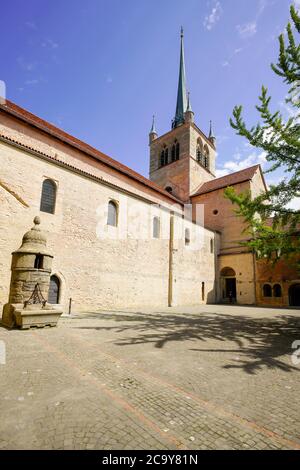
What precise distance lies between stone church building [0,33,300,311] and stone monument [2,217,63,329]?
7.89 ft

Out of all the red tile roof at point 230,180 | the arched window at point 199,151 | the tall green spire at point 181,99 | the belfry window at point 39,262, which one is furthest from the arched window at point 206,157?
the belfry window at point 39,262

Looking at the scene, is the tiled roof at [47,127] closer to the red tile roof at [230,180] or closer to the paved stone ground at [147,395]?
the red tile roof at [230,180]

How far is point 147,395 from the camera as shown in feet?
10.7

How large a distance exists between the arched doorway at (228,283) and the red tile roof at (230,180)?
395 inches

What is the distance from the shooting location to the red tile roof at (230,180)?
89.4 feet

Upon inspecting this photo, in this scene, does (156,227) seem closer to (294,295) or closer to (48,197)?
(48,197)

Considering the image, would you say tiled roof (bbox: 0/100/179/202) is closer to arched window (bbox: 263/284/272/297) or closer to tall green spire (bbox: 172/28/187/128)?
arched window (bbox: 263/284/272/297)

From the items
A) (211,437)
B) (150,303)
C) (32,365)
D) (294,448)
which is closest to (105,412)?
(211,437)

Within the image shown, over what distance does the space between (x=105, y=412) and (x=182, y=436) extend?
0.97m

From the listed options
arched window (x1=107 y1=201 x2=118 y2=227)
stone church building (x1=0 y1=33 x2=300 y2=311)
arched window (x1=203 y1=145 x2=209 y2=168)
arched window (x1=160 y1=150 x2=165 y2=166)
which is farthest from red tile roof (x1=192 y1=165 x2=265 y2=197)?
arched window (x1=107 y1=201 x2=118 y2=227)

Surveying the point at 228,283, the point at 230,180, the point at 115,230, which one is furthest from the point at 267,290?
the point at 115,230

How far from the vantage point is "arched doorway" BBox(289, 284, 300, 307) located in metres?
21.6

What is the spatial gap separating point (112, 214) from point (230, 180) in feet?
62.7
